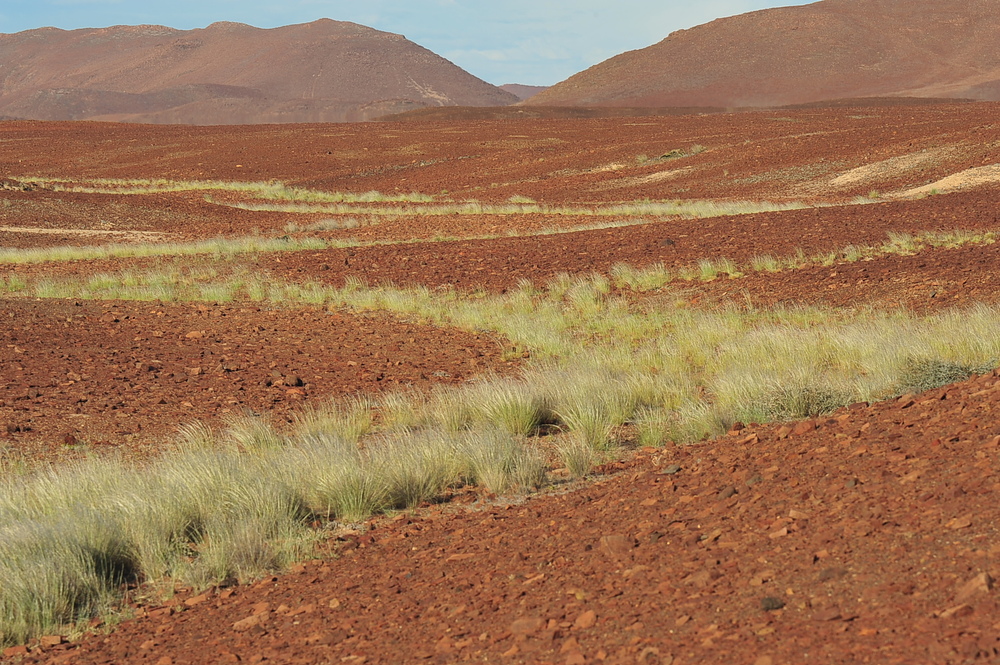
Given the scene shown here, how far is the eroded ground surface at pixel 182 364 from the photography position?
955 cm

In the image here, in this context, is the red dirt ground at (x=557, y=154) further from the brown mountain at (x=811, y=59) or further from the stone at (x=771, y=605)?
the brown mountain at (x=811, y=59)

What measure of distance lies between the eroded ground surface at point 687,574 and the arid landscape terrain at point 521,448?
0.02 m

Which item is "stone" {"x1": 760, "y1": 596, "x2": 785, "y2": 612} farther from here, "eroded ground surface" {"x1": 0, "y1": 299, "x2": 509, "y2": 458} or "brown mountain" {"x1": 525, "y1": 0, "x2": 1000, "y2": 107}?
"brown mountain" {"x1": 525, "y1": 0, "x2": 1000, "y2": 107}

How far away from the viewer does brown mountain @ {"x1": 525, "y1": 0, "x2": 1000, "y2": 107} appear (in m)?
114

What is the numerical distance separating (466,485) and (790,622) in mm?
3413

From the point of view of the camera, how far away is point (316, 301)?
56.4 ft

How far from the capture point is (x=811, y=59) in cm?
12175

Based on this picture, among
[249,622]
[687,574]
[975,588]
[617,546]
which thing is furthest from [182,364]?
[975,588]

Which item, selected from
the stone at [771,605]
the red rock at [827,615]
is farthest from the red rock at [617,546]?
the red rock at [827,615]

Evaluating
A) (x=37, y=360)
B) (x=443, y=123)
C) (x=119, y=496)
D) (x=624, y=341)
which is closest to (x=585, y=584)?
(x=119, y=496)

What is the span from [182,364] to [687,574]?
29.2 feet

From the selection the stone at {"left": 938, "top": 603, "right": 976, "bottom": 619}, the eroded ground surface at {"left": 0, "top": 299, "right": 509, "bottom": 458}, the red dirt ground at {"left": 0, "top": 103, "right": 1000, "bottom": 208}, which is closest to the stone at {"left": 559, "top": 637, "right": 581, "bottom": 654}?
the stone at {"left": 938, "top": 603, "right": 976, "bottom": 619}

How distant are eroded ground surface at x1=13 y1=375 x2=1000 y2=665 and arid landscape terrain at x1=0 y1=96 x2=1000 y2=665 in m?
0.02

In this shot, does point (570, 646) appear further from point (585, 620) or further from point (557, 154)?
point (557, 154)
